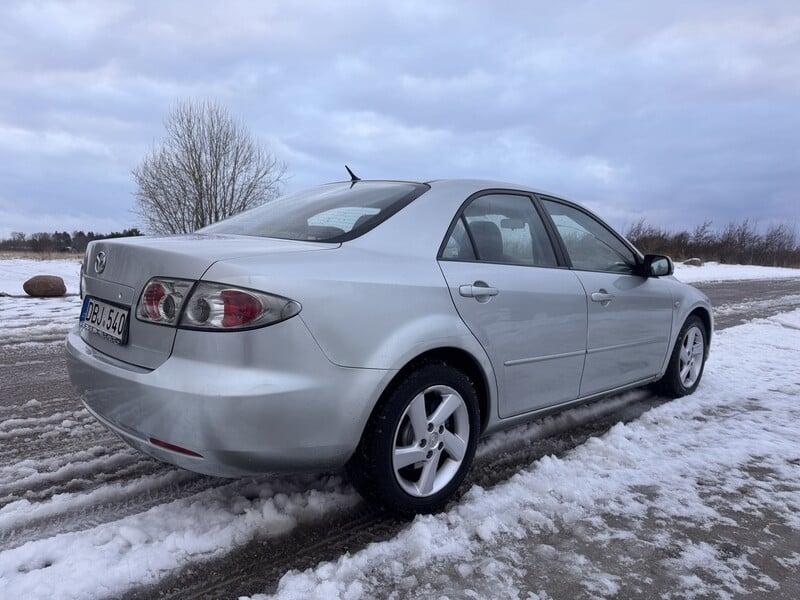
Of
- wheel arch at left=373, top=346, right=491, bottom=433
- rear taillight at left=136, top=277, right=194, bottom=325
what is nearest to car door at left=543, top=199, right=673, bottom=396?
wheel arch at left=373, top=346, right=491, bottom=433

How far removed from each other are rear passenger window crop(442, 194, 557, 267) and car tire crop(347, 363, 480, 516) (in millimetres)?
611

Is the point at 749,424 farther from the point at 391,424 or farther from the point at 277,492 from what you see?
the point at 277,492

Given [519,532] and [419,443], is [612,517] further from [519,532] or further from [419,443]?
[419,443]

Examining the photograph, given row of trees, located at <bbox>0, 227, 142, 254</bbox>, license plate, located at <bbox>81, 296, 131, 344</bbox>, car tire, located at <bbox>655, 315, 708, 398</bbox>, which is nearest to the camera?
license plate, located at <bbox>81, 296, 131, 344</bbox>

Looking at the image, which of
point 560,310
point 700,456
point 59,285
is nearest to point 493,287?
point 560,310

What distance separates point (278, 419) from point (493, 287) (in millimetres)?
1202

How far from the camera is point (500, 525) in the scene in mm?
2336

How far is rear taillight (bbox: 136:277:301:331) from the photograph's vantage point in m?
1.94

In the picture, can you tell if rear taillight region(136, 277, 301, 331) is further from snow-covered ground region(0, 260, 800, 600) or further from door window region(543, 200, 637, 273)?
door window region(543, 200, 637, 273)

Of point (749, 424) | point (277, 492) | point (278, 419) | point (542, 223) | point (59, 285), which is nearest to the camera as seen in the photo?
point (278, 419)

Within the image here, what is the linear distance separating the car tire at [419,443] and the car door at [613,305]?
1077 millimetres

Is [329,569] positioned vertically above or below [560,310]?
below

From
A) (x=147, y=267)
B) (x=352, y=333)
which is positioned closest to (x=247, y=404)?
(x=352, y=333)

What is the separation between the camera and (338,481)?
2.75 metres
